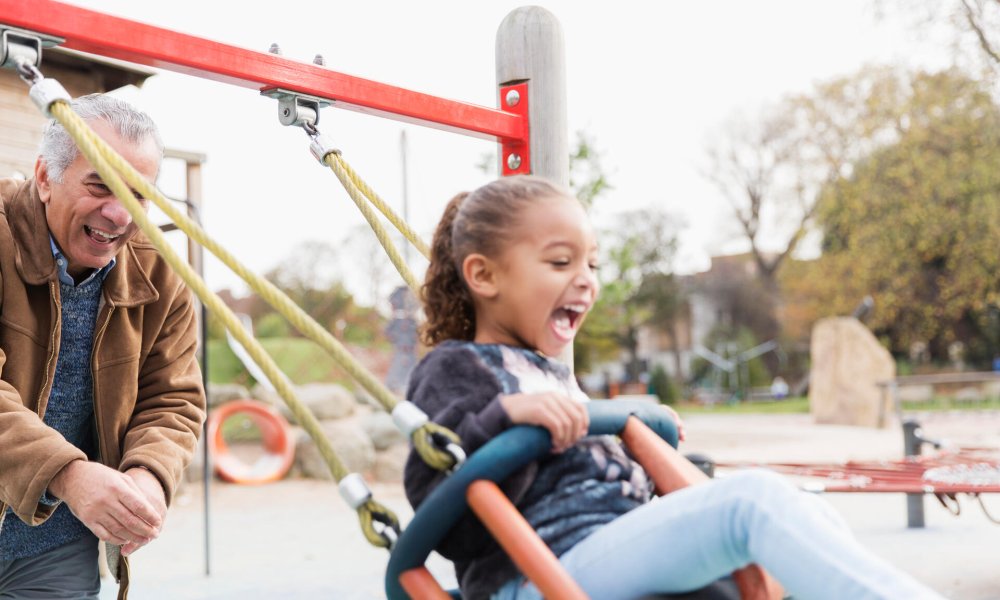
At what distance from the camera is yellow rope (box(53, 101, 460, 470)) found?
1.42 metres

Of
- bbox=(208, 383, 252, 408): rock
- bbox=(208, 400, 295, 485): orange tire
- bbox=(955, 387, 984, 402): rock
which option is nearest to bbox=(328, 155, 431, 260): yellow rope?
bbox=(208, 400, 295, 485): orange tire

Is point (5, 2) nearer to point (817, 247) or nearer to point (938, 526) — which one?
point (938, 526)

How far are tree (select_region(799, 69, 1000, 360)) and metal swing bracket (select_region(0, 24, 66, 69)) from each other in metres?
20.8

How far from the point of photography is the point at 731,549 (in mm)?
1363

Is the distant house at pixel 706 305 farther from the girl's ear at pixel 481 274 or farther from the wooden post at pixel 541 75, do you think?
the girl's ear at pixel 481 274

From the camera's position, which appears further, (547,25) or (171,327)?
(547,25)

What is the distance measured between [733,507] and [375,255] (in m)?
18.2

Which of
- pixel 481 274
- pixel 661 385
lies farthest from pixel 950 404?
pixel 481 274

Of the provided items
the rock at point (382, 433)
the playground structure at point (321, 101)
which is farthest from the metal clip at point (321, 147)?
the rock at point (382, 433)

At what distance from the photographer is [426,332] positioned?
5.87 ft

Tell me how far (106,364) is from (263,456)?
9159mm

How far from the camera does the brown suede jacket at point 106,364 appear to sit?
194 centimetres

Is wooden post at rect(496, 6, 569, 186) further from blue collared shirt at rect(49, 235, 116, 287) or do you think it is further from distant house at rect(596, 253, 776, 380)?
distant house at rect(596, 253, 776, 380)

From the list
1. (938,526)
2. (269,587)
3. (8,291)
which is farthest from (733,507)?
(938,526)
